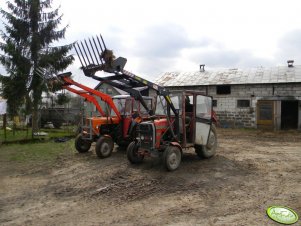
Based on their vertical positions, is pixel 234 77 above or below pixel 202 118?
above

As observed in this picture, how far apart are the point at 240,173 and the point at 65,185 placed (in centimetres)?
403

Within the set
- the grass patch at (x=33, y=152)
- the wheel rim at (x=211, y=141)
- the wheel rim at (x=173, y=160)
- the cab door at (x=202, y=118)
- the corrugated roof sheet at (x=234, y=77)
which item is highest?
the corrugated roof sheet at (x=234, y=77)

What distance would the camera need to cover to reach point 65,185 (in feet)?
21.2

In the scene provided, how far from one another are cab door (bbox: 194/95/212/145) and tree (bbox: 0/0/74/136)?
35.5 ft

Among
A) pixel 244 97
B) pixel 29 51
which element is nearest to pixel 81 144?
pixel 29 51

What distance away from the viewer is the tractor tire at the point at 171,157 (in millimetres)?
6907

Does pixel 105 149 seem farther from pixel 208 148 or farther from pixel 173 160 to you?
pixel 208 148

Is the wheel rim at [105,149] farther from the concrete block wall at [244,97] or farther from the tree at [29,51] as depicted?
the concrete block wall at [244,97]

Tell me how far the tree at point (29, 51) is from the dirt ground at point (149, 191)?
881 cm

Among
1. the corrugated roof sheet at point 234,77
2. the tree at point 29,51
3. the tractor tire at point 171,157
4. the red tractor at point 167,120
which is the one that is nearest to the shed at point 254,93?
the corrugated roof sheet at point 234,77

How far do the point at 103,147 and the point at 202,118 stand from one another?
10.6 feet

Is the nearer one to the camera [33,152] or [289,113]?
[33,152]

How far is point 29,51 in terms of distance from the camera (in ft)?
55.7

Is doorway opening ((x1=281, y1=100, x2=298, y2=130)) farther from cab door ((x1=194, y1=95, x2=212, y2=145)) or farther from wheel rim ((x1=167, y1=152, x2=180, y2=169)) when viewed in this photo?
wheel rim ((x1=167, y1=152, x2=180, y2=169))
